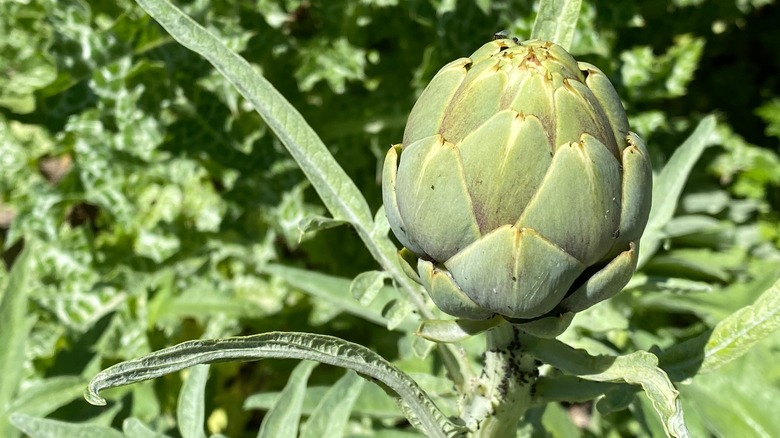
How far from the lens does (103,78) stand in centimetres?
221

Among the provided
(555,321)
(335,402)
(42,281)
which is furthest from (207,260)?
(555,321)

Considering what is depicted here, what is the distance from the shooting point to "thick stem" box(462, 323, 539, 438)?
4.01 ft

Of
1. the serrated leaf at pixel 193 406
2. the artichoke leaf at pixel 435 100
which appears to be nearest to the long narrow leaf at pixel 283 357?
the artichoke leaf at pixel 435 100

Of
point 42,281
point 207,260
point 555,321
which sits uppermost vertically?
point 42,281

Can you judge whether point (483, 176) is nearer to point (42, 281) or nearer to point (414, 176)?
point (414, 176)

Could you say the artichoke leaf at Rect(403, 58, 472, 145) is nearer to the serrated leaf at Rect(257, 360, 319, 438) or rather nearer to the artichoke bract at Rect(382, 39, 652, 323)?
the artichoke bract at Rect(382, 39, 652, 323)

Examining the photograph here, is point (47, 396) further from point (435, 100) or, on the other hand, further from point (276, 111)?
point (435, 100)

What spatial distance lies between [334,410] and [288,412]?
8 centimetres

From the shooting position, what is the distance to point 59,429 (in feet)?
4.66

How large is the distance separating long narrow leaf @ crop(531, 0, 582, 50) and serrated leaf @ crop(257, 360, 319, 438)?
0.69 metres

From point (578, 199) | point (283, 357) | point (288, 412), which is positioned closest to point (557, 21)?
point (578, 199)

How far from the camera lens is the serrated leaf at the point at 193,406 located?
1.43 m

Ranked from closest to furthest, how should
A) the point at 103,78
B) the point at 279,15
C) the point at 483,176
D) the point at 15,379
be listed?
the point at 483,176
the point at 15,379
the point at 103,78
the point at 279,15

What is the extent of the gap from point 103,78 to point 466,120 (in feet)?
5.16
